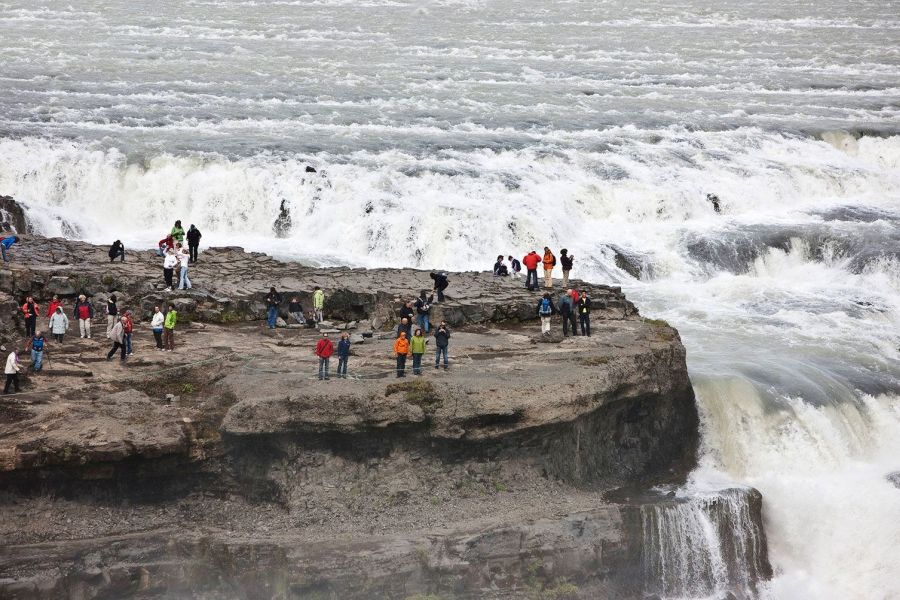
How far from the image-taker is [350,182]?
44.8 metres

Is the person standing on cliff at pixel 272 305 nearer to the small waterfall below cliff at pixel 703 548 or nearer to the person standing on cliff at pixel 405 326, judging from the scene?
the person standing on cliff at pixel 405 326

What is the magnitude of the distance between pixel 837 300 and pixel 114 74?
4026 centimetres

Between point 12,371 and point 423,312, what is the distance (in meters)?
9.68

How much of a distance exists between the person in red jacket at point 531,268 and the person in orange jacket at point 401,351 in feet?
24.6

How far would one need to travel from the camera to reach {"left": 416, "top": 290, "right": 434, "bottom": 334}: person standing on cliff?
1137 inches

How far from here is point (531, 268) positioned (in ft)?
106

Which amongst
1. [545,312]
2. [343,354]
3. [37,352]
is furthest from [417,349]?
[37,352]

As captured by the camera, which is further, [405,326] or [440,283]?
[440,283]

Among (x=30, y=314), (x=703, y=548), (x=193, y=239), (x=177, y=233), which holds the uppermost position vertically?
(x=177, y=233)

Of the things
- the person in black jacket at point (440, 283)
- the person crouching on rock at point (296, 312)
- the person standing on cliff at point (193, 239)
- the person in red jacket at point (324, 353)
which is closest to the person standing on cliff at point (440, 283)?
the person in black jacket at point (440, 283)

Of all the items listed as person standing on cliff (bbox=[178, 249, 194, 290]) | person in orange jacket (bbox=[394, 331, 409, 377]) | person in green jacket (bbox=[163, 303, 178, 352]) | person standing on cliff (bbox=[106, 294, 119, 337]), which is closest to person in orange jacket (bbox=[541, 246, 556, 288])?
person in orange jacket (bbox=[394, 331, 409, 377])

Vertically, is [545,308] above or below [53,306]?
above

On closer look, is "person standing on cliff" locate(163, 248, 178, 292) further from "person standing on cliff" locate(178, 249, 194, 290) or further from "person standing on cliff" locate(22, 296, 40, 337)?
"person standing on cliff" locate(22, 296, 40, 337)

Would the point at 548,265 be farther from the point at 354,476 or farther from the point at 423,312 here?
the point at 354,476
